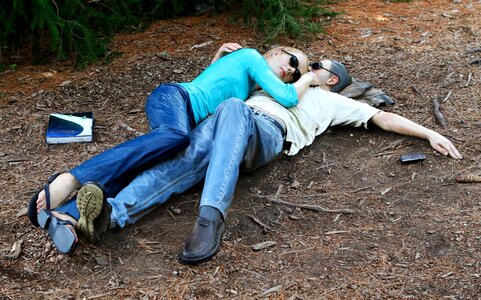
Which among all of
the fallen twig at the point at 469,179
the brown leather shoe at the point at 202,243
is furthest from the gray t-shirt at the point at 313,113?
the brown leather shoe at the point at 202,243

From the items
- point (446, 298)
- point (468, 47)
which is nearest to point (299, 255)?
point (446, 298)

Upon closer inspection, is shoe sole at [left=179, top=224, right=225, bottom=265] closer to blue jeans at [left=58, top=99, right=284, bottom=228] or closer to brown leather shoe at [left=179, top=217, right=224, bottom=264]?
brown leather shoe at [left=179, top=217, right=224, bottom=264]

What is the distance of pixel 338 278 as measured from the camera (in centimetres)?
364

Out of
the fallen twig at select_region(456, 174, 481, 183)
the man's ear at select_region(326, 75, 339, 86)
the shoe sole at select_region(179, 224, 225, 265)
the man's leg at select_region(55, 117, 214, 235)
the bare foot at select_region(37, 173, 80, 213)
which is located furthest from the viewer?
the man's ear at select_region(326, 75, 339, 86)

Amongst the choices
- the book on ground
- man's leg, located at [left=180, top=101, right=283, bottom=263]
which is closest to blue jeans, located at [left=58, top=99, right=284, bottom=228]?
man's leg, located at [left=180, top=101, right=283, bottom=263]

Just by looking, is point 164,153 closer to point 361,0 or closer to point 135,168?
point 135,168

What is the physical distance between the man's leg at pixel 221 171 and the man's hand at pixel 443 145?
3.98 feet

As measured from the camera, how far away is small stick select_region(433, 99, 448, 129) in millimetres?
5246

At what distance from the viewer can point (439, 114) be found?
17.6 feet

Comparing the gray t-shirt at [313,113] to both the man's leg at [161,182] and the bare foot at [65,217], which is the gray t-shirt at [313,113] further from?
the bare foot at [65,217]

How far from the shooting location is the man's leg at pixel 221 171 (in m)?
3.76

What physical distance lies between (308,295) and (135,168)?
4.09ft

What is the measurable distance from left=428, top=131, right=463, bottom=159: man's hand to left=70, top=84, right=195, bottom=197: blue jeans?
5.46 feet

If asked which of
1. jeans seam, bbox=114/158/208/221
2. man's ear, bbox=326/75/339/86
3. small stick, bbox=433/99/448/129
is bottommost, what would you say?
small stick, bbox=433/99/448/129
